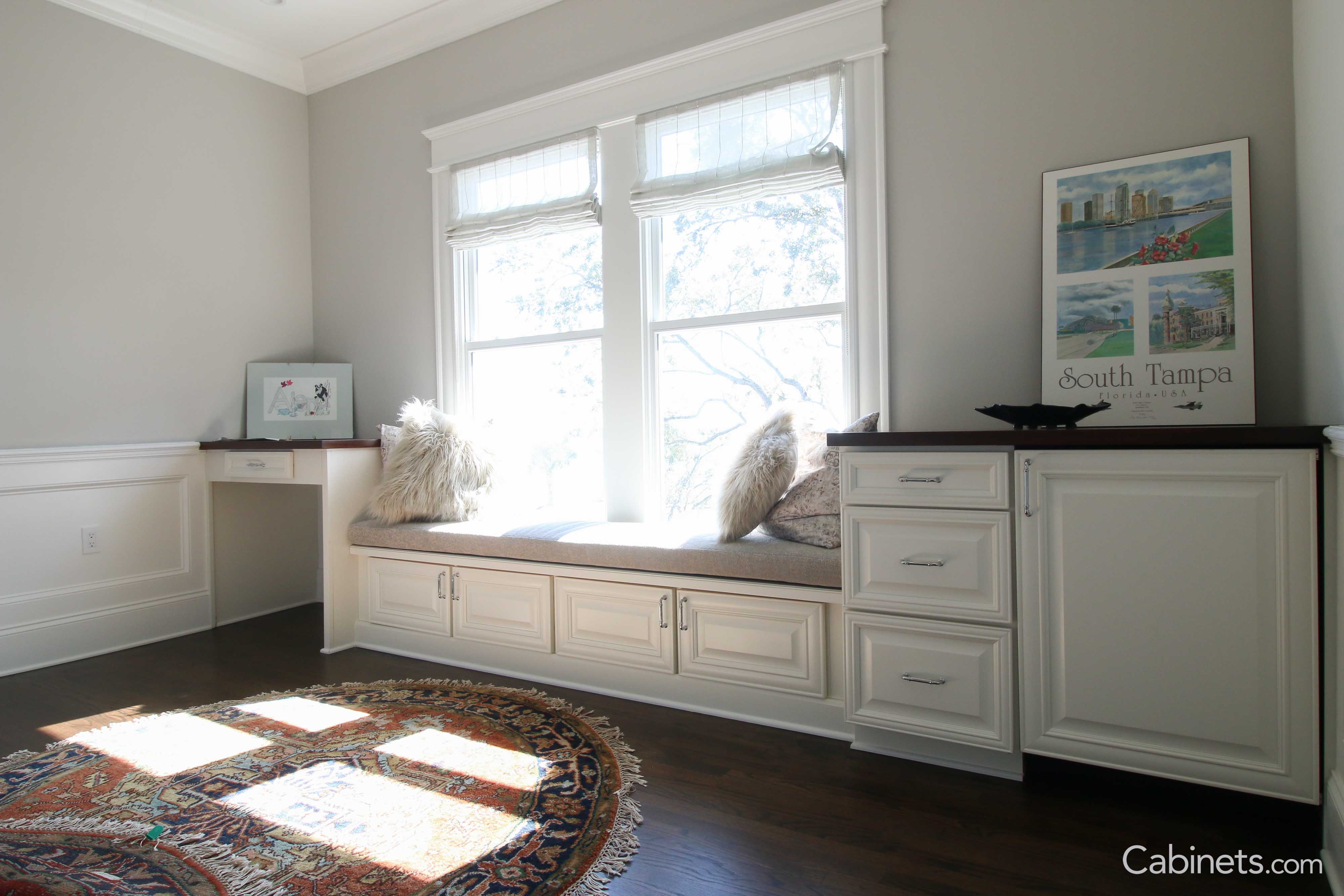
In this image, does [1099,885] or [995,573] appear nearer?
[1099,885]

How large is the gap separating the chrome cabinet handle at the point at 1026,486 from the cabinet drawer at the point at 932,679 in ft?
1.09

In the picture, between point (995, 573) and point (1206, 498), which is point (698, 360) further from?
point (1206, 498)

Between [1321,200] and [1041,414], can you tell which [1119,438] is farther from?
[1321,200]

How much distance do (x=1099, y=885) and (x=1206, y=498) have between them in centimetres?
90

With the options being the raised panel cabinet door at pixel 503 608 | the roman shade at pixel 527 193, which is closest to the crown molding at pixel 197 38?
the roman shade at pixel 527 193

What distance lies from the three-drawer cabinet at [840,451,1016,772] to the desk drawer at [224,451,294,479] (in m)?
2.70

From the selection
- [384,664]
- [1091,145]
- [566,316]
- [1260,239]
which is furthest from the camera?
[566,316]

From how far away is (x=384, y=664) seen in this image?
3275 millimetres

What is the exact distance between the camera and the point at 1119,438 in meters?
1.87

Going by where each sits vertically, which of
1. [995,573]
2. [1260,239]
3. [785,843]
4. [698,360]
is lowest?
[785,843]

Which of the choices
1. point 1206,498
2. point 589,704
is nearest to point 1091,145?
point 1206,498

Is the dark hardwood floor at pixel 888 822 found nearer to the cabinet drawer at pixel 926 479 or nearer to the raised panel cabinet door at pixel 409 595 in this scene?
the cabinet drawer at pixel 926 479

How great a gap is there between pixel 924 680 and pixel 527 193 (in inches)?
112

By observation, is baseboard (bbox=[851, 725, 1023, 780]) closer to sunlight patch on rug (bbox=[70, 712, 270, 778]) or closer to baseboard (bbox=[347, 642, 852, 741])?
baseboard (bbox=[347, 642, 852, 741])
